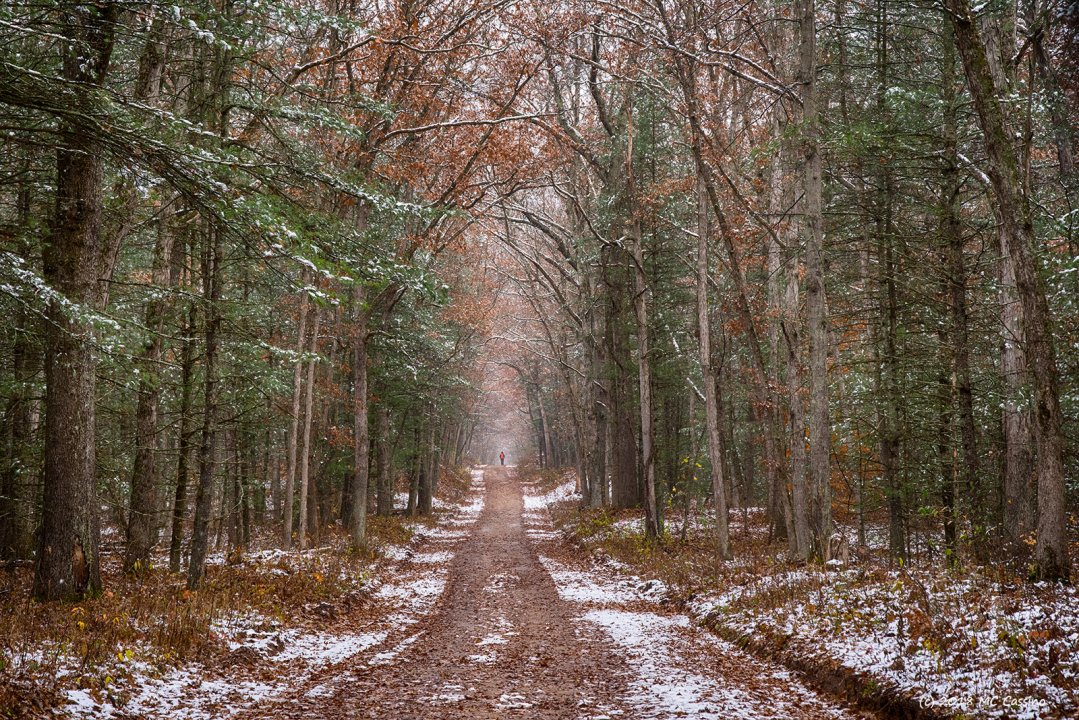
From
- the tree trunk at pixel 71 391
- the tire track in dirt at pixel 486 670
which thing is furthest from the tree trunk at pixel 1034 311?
the tree trunk at pixel 71 391

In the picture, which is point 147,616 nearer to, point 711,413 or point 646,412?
point 711,413

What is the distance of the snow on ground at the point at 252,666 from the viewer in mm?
5684

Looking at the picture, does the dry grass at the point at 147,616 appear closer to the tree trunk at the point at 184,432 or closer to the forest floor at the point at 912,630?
the tree trunk at the point at 184,432

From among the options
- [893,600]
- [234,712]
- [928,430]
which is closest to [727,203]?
[928,430]

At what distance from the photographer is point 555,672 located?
7473 mm

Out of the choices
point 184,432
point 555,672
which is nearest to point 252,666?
point 555,672

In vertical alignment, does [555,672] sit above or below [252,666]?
below

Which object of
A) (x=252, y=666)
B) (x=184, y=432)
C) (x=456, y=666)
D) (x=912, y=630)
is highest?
(x=184, y=432)

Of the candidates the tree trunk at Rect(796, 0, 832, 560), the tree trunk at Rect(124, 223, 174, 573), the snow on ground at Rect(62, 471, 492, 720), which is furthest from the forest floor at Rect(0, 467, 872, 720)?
the tree trunk at Rect(796, 0, 832, 560)

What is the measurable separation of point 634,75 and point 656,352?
8772mm

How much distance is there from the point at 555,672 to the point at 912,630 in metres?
3.67

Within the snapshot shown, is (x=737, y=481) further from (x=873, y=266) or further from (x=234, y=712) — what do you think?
(x=234, y=712)

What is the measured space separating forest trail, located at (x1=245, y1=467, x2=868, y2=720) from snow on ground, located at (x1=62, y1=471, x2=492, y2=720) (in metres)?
0.29

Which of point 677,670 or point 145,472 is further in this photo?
point 145,472
